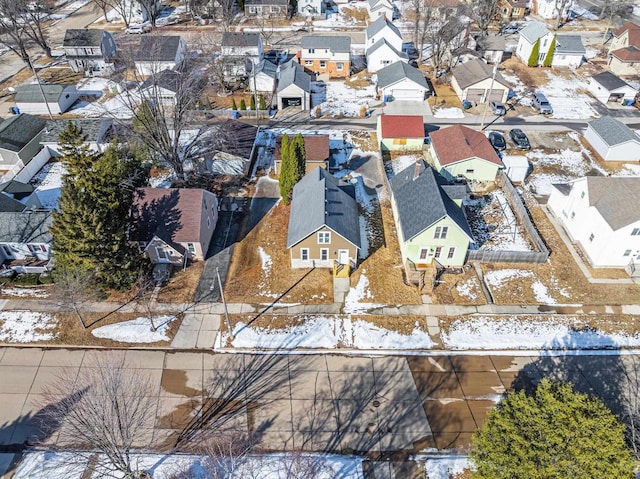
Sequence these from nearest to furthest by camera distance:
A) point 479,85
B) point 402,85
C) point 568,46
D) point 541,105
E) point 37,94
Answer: point 37,94 → point 541,105 → point 479,85 → point 402,85 → point 568,46

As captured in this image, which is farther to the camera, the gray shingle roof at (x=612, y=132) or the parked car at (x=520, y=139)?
the parked car at (x=520, y=139)

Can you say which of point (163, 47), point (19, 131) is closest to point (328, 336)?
point (19, 131)

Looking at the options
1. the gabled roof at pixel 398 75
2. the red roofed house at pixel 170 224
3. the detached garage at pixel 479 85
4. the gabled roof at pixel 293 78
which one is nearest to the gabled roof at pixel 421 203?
the red roofed house at pixel 170 224

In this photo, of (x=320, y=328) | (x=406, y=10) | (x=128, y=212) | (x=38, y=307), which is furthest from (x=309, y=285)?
(x=406, y=10)

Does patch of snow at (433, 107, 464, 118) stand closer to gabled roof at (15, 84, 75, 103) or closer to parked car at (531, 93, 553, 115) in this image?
parked car at (531, 93, 553, 115)

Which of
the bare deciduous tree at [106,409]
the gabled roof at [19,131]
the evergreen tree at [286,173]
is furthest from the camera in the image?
the gabled roof at [19,131]

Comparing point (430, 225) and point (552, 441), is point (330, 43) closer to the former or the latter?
point (430, 225)

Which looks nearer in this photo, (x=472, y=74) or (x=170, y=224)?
(x=170, y=224)

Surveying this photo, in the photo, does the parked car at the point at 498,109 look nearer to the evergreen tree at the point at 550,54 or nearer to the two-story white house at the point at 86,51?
the evergreen tree at the point at 550,54
